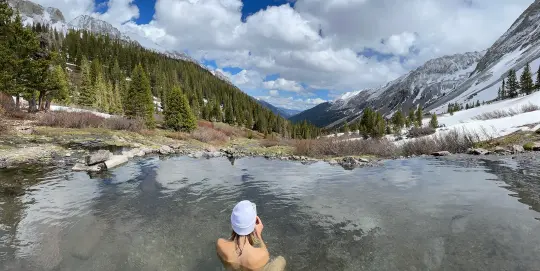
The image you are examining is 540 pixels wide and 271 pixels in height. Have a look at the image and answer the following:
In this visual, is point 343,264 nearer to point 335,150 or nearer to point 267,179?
point 267,179

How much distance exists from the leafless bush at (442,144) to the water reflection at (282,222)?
12.8 meters

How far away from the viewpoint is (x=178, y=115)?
183 feet

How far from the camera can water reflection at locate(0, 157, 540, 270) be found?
7.36 metres

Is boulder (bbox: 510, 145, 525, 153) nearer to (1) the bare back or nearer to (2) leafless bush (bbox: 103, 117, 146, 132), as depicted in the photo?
(1) the bare back

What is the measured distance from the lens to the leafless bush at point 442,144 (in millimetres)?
29250

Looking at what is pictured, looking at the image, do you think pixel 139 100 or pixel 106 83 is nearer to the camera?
pixel 139 100

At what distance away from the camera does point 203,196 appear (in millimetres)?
12977

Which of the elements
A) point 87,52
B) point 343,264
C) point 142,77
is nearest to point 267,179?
point 343,264

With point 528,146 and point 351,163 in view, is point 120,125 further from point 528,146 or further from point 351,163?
point 528,146

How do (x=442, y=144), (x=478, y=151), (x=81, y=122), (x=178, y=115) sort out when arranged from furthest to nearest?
(x=178, y=115) < (x=81, y=122) < (x=442, y=144) < (x=478, y=151)

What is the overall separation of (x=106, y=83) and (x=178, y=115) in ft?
219

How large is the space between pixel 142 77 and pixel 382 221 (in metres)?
62.5

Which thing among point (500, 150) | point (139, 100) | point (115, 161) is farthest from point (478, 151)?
point (139, 100)

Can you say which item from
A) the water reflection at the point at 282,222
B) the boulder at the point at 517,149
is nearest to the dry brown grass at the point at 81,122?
the water reflection at the point at 282,222
